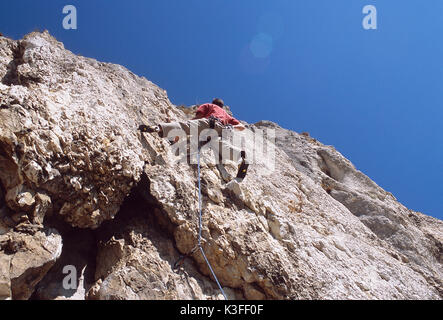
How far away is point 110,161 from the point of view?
5.20 meters

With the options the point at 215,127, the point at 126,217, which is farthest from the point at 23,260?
the point at 215,127

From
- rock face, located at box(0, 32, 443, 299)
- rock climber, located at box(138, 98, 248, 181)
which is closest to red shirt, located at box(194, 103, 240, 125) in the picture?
rock climber, located at box(138, 98, 248, 181)

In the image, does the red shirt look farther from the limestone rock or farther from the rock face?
the limestone rock

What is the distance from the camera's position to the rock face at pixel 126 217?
423 cm

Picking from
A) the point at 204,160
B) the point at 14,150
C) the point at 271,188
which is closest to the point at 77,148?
the point at 14,150

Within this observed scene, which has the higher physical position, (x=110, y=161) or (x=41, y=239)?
(x=110, y=161)

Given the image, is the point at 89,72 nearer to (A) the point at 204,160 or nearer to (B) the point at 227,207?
(A) the point at 204,160

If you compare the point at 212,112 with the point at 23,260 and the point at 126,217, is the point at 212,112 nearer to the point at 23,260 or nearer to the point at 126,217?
the point at 126,217

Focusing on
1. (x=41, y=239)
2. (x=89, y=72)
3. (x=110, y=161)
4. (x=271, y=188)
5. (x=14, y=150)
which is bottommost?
(x=41, y=239)

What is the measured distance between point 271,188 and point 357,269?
9.12 feet

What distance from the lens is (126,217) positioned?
5.59 meters

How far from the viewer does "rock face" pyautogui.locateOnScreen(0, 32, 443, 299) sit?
13.9 feet

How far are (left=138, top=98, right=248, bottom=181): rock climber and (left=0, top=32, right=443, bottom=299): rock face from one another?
27 centimetres

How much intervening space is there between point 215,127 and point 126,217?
10.3 ft
